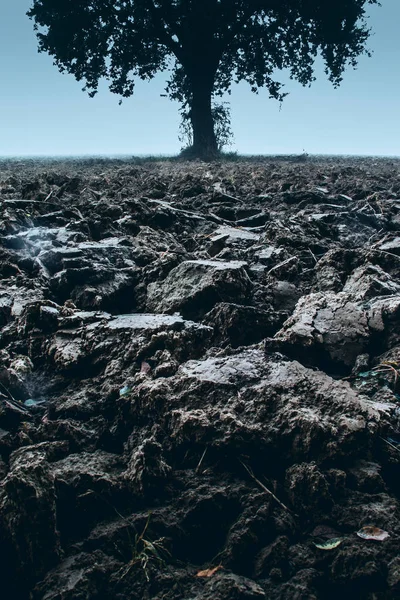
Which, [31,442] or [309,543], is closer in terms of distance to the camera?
[309,543]

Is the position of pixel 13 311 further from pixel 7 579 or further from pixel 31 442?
pixel 7 579

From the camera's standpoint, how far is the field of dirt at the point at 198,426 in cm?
130

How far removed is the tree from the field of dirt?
1217 centimetres

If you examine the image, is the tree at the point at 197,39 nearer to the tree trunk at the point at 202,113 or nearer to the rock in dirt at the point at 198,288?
the tree trunk at the point at 202,113

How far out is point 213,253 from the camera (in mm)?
3273

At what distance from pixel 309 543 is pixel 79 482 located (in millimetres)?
614

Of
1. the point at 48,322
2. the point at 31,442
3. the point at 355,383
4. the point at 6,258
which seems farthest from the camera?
the point at 6,258

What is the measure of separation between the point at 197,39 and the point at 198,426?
15.5 metres

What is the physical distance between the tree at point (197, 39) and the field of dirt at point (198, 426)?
12168 mm

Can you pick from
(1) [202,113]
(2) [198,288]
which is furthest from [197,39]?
(2) [198,288]

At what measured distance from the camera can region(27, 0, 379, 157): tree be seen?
49.1 ft

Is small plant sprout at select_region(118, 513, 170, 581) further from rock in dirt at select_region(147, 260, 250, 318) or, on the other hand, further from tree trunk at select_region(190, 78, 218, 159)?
tree trunk at select_region(190, 78, 218, 159)

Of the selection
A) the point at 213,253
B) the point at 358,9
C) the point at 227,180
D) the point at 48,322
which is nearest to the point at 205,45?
the point at 358,9

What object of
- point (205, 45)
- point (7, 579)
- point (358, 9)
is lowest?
point (7, 579)
